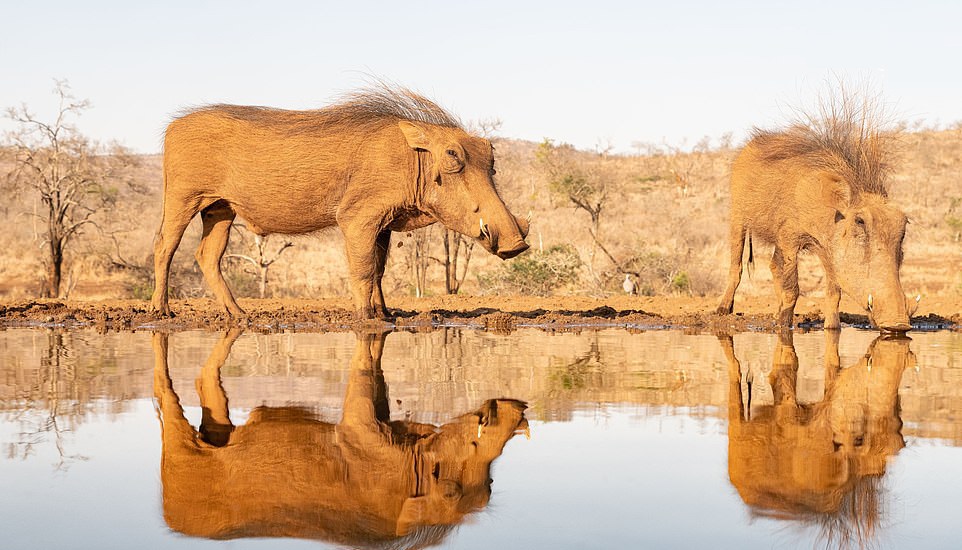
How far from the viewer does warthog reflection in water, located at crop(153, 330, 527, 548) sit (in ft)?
12.8

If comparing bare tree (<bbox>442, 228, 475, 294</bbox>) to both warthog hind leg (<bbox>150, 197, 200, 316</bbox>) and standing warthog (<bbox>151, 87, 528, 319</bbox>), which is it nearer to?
standing warthog (<bbox>151, 87, 528, 319</bbox>)

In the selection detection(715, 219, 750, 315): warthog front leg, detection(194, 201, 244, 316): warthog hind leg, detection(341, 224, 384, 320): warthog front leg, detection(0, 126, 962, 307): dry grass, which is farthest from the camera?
detection(0, 126, 962, 307): dry grass

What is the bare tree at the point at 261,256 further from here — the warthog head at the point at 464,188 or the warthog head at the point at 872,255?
the warthog head at the point at 872,255

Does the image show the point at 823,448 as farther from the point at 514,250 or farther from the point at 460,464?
the point at 514,250

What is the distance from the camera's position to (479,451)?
5.10 m

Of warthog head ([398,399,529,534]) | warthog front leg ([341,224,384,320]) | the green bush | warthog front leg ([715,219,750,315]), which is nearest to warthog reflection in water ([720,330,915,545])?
warthog head ([398,399,529,534])

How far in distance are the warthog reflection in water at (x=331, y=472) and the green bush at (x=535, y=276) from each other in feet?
45.2

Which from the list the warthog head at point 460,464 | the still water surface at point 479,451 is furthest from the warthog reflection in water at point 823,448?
the warthog head at point 460,464

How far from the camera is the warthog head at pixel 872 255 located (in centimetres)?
1041

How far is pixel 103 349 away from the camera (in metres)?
9.76

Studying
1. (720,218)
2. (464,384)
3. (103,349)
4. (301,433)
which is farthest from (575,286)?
(720,218)

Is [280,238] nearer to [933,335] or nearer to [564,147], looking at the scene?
[564,147]

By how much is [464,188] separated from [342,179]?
1408 millimetres

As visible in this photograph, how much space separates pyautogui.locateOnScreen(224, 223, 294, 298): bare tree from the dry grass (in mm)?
497
